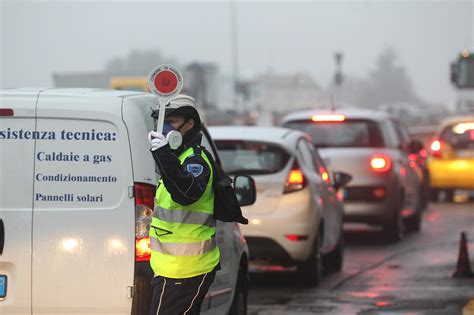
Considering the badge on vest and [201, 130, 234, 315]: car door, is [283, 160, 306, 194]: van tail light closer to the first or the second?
[201, 130, 234, 315]: car door

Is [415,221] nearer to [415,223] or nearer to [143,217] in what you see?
[415,223]

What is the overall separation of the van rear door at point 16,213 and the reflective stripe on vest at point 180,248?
869 mm

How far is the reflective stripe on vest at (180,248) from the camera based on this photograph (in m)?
6.09

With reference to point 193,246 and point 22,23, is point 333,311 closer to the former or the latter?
point 193,246

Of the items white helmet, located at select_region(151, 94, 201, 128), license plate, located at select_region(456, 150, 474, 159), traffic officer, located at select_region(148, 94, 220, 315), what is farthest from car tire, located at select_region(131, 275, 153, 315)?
license plate, located at select_region(456, 150, 474, 159)

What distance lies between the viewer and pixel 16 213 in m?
6.66

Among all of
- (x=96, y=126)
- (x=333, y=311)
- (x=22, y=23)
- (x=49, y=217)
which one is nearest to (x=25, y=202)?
(x=49, y=217)

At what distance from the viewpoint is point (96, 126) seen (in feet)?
22.0

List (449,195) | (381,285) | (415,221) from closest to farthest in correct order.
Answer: (381,285) < (415,221) < (449,195)

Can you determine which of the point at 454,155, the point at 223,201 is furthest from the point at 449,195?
the point at 223,201

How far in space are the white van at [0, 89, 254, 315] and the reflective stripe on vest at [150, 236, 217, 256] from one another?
0.46m

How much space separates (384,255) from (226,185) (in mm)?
9408

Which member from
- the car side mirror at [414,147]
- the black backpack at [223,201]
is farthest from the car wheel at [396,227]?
the black backpack at [223,201]

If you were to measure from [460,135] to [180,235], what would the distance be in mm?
17382
